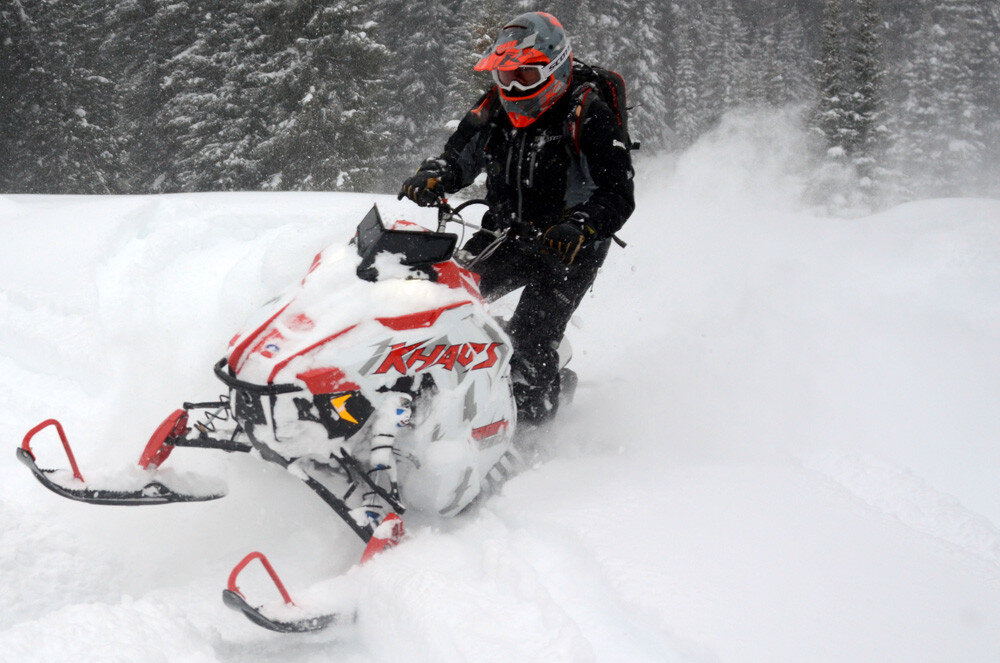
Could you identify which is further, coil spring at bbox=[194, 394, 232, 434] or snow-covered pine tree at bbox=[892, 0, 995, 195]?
snow-covered pine tree at bbox=[892, 0, 995, 195]

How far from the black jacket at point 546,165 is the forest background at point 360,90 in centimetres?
1237

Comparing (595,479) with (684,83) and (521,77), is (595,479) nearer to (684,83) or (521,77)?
(521,77)

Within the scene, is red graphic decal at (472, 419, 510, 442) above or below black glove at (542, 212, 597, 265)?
below

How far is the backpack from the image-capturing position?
366cm

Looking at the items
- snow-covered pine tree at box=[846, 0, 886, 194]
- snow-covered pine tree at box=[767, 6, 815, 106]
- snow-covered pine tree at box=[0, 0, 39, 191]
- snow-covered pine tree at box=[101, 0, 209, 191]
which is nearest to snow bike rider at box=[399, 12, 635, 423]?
snow-covered pine tree at box=[101, 0, 209, 191]

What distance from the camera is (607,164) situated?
368cm

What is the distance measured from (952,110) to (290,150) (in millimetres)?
25988

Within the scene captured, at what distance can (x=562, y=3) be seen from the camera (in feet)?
84.9

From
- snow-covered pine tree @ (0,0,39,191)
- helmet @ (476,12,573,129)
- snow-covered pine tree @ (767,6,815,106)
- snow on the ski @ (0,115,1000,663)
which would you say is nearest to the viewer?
snow on the ski @ (0,115,1000,663)

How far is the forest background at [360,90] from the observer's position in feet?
56.4

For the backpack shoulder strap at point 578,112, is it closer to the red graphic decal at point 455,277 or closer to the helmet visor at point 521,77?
the helmet visor at point 521,77

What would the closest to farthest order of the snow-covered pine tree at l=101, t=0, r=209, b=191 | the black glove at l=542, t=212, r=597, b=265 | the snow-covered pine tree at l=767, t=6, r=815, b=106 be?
the black glove at l=542, t=212, r=597, b=265 → the snow-covered pine tree at l=101, t=0, r=209, b=191 → the snow-covered pine tree at l=767, t=6, r=815, b=106

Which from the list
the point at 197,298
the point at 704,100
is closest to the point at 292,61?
the point at 197,298

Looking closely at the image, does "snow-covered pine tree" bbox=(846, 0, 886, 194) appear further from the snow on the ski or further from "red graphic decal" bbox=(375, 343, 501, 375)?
"red graphic decal" bbox=(375, 343, 501, 375)
